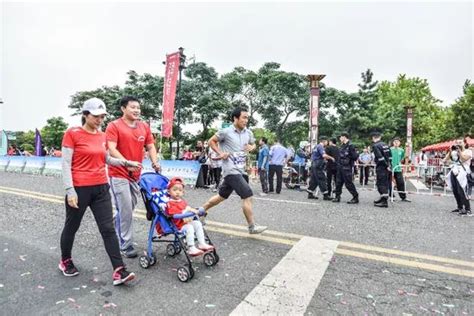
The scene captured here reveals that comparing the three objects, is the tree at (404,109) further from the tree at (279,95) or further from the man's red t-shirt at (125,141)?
the man's red t-shirt at (125,141)

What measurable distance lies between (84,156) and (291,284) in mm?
2442

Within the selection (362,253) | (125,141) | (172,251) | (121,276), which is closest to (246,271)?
(172,251)

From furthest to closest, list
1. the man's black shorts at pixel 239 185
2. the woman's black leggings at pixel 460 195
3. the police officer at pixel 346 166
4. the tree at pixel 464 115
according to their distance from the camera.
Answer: the tree at pixel 464 115 < the police officer at pixel 346 166 < the woman's black leggings at pixel 460 195 < the man's black shorts at pixel 239 185

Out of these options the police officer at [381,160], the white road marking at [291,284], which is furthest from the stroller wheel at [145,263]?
the police officer at [381,160]

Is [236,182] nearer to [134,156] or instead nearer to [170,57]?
[134,156]

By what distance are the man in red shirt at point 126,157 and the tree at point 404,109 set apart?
35132mm

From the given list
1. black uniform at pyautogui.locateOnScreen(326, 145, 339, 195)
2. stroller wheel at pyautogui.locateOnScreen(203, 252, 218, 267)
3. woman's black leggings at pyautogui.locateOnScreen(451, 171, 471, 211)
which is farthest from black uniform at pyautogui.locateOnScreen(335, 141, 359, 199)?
stroller wheel at pyautogui.locateOnScreen(203, 252, 218, 267)

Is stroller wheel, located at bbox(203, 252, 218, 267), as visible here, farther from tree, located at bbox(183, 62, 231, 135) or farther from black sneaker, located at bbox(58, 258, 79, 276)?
tree, located at bbox(183, 62, 231, 135)

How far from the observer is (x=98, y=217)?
334cm

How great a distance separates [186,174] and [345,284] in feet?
32.8

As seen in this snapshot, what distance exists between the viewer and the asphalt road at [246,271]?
2814 millimetres

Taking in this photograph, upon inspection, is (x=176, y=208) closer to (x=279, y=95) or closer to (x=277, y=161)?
(x=277, y=161)

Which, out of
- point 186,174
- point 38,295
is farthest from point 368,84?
point 38,295

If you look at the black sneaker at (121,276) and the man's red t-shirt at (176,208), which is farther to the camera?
the man's red t-shirt at (176,208)
